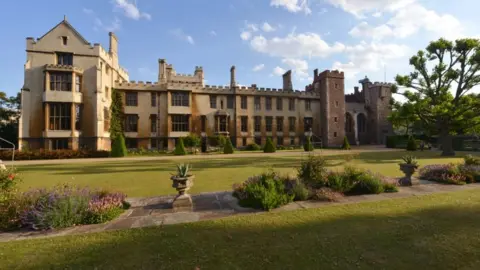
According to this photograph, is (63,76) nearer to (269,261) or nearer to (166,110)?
(166,110)

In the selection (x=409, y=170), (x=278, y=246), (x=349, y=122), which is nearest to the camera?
(x=278, y=246)

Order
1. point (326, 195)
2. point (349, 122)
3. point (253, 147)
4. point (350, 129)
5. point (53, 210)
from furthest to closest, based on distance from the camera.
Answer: point (349, 122)
point (350, 129)
point (253, 147)
point (326, 195)
point (53, 210)

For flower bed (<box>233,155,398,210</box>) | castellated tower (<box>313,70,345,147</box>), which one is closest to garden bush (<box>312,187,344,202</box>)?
flower bed (<box>233,155,398,210</box>)

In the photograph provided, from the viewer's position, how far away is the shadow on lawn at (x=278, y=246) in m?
3.01

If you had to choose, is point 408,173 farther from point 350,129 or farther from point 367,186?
point 350,129

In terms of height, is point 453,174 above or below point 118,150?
below

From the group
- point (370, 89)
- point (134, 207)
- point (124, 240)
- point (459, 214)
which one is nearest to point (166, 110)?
point (134, 207)

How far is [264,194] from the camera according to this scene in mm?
5652

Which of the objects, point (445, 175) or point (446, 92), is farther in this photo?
point (446, 92)

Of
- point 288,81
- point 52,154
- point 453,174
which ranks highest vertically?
point 288,81

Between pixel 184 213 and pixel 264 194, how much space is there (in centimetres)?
210

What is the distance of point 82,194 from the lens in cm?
511

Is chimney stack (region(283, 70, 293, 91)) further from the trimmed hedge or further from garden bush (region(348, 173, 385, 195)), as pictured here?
garden bush (region(348, 173, 385, 195))

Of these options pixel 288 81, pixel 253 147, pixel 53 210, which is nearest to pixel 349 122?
pixel 288 81
